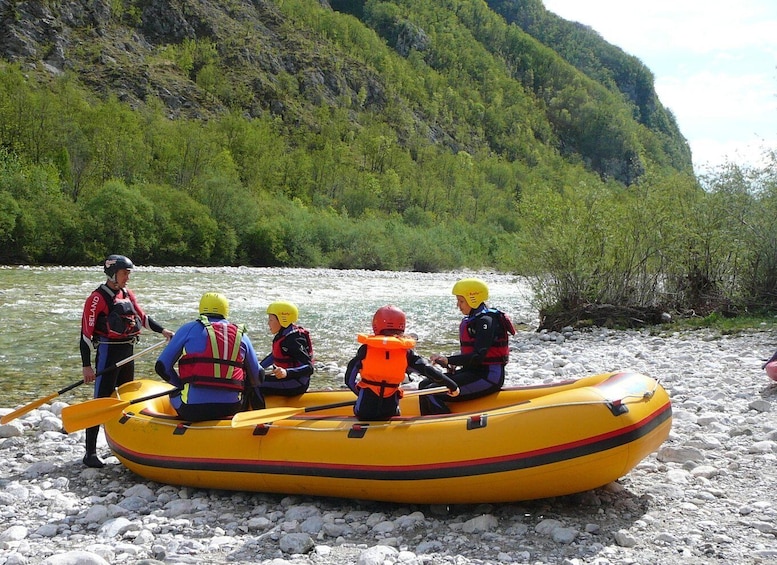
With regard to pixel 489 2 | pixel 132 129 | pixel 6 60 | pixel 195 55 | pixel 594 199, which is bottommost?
pixel 594 199

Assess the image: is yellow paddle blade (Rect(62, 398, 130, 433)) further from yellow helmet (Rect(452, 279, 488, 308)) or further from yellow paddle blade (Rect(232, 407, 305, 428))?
yellow helmet (Rect(452, 279, 488, 308))

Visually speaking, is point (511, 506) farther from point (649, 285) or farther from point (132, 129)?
point (132, 129)

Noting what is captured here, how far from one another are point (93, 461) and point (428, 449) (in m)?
2.73

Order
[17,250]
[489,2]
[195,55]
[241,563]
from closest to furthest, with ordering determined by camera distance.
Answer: [241,563], [17,250], [195,55], [489,2]

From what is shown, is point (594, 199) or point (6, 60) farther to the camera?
point (6, 60)

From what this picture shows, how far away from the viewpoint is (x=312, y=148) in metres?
71.8

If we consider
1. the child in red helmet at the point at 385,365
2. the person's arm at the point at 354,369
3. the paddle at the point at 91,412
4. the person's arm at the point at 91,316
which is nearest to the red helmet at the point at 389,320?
the child in red helmet at the point at 385,365

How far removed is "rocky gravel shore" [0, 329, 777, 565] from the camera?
3.30 metres

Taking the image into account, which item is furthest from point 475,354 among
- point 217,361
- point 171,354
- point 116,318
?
point 116,318

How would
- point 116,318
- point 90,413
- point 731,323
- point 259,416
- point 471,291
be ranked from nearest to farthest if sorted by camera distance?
point 259,416
point 90,413
point 471,291
point 116,318
point 731,323

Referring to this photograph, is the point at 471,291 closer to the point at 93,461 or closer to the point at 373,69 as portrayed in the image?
the point at 93,461

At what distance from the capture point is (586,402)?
3801mm

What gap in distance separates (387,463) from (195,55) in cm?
7682

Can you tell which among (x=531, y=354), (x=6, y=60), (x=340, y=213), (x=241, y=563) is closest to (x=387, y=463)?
(x=241, y=563)
